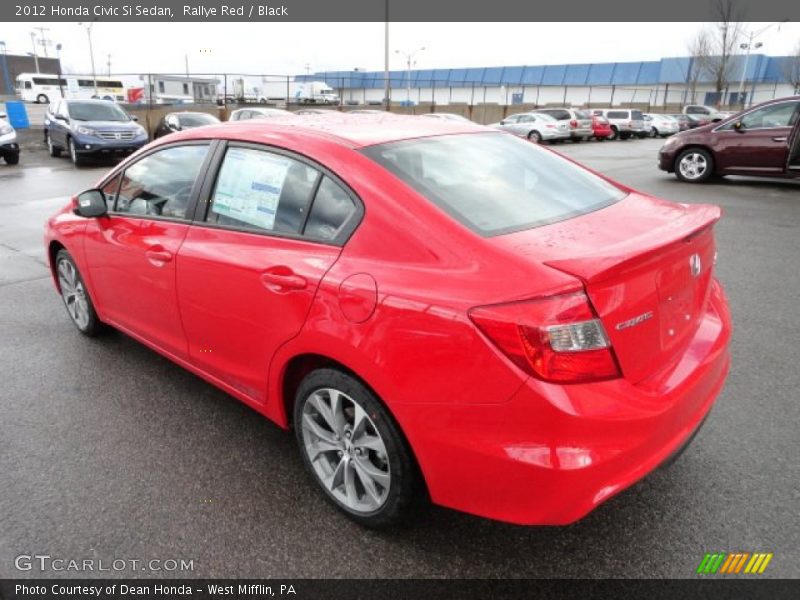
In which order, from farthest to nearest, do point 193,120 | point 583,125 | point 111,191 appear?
point 583,125, point 193,120, point 111,191

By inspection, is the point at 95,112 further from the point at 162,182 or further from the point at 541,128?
the point at 541,128

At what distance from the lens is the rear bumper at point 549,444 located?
1.86m

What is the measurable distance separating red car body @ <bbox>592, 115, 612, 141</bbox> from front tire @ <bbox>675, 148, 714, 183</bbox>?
60.8 ft

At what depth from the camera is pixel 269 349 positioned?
104 inches

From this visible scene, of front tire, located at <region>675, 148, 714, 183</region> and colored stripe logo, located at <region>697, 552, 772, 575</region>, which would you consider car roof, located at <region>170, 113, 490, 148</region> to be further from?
front tire, located at <region>675, 148, 714, 183</region>

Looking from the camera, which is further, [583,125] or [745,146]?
[583,125]

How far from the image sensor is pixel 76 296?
445 centimetres

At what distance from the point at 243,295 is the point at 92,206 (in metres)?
1.65

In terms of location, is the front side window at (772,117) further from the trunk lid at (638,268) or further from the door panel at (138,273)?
the door panel at (138,273)

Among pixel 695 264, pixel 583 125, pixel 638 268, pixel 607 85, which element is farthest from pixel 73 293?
pixel 607 85

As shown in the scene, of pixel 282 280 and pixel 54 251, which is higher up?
pixel 282 280

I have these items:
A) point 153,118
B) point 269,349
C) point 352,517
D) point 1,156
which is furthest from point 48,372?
point 153,118

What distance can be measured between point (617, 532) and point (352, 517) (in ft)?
3.61

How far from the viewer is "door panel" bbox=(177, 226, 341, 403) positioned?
8.04ft
